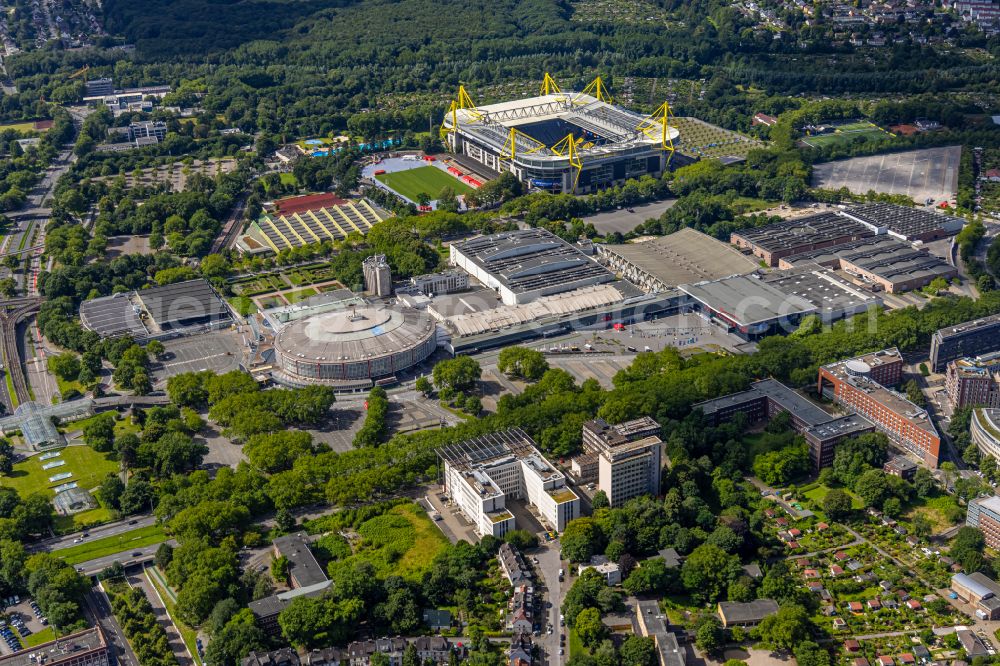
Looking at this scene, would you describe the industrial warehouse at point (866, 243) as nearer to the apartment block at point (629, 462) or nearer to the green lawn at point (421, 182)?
the green lawn at point (421, 182)

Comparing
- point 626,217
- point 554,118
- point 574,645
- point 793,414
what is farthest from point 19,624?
point 554,118

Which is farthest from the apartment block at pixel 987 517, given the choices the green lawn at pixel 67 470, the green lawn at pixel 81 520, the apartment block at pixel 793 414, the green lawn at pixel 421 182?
the green lawn at pixel 421 182

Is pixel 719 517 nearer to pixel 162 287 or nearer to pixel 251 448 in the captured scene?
pixel 251 448

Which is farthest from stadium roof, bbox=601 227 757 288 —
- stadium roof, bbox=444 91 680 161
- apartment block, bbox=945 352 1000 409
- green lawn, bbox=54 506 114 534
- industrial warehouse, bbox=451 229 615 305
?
green lawn, bbox=54 506 114 534

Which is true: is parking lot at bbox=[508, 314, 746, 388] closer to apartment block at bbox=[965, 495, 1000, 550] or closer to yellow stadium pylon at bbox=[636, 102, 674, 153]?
apartment block at bbox=[965, 495, 1000, 550]

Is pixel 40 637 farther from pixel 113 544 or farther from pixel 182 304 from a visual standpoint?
pixel 182 304

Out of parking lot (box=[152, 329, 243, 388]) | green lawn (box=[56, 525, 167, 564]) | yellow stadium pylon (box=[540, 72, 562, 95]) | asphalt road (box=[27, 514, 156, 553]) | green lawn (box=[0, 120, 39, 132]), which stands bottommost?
asphalt road (box=[27, 514, 156, 553])
